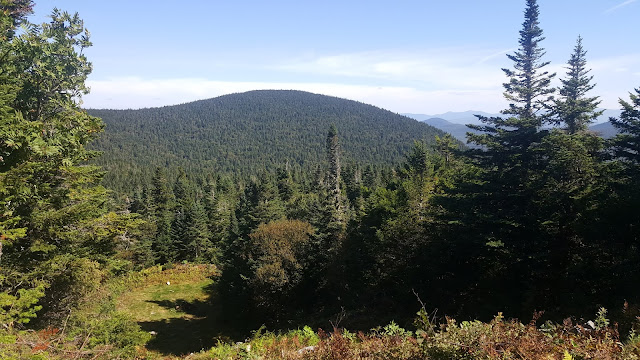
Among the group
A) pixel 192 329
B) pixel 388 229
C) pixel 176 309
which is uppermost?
pixel 388 229

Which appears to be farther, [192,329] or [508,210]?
[192,329]

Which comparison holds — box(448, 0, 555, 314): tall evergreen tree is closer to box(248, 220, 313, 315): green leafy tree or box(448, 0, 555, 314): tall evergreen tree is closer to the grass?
box(248, 220, 313, 315): green leafy tree

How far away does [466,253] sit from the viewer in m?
16.7

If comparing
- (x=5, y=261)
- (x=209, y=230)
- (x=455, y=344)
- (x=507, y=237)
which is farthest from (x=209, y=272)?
(x=455, y=344)

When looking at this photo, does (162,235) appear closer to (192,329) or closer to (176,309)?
(176,309)

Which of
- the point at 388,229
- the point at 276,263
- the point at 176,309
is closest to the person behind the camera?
the point at 388,229

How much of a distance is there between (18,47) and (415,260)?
18974 millimetres

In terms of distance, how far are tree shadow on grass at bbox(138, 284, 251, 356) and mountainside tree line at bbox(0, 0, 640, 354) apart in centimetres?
134

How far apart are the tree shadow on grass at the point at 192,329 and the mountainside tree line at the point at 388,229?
1341 millimetres

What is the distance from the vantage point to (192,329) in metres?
24.2

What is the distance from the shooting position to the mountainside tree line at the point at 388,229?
1050cm

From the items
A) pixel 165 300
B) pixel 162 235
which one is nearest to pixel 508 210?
pixel 165 300

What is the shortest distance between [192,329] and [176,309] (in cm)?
523

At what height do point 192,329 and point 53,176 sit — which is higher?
point 53,176
